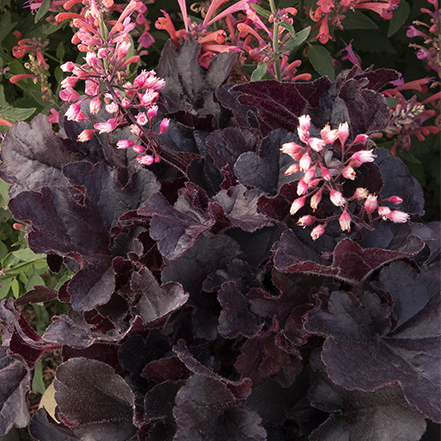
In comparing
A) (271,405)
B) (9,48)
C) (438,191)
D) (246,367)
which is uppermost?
(9,48)

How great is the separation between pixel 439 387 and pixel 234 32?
31.8 inches

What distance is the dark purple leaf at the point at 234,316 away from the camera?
613 mm

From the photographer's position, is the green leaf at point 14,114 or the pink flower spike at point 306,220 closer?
the pink flower spike at point 306,220

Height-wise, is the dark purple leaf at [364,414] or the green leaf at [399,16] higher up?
the green leaf at [399,16]

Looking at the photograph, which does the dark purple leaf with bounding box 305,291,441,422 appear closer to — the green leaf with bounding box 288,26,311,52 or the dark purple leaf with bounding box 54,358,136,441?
the dark purple leaf with bounding box 54,358,136,441

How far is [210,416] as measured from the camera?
59 cm

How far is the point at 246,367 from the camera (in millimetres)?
635

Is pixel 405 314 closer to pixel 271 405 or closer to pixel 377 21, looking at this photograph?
pixel 271 405

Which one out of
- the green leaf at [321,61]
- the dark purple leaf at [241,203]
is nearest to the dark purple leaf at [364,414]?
the dark purple leaf at [241,203]

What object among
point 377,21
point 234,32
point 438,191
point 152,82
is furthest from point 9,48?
point 438,191

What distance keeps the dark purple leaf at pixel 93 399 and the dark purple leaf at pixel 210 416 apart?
0.08 metres

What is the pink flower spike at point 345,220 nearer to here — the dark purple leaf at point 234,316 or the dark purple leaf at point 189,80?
the dark purple leaf at point 234,316

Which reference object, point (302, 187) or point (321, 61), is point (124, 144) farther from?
point (321, 61)

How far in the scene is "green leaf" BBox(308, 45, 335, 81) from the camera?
1121mm
